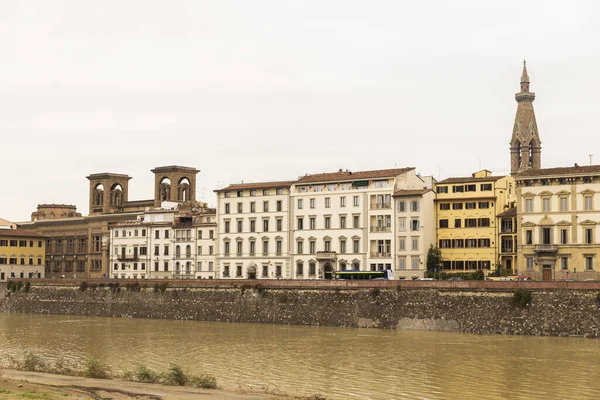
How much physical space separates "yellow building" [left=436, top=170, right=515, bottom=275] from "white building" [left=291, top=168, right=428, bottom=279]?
4.73 metres

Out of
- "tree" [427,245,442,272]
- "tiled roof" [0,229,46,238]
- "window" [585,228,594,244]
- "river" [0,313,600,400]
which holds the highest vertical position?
"tiled roof" [0,229,46,238]

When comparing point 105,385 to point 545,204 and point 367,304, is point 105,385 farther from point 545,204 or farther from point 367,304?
point 545,204

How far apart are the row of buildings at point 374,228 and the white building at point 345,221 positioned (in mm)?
111

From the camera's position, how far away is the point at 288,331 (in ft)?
238

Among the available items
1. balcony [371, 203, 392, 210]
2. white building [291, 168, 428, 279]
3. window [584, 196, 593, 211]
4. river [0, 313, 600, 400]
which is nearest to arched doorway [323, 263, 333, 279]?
white building [291, 168, 428, 279]

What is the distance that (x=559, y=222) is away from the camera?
8056 centimetres

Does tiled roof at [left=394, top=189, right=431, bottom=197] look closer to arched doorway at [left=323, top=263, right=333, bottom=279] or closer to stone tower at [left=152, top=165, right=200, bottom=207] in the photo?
arched doorway at [left=323, top=263, right=333, bottom=279]

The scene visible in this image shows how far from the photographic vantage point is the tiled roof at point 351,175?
92.1 m

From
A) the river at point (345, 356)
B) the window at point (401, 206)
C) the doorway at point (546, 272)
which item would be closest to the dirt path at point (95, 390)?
the river at point (345, 356)

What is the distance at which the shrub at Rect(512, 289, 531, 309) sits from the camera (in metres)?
67.2

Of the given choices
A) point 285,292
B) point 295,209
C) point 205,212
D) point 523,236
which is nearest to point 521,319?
point 523,236

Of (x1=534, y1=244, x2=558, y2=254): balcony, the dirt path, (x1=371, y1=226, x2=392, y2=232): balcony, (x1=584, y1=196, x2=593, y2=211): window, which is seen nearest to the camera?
the dirt path

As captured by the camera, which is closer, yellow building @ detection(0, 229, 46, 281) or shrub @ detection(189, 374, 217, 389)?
shrub @ detection(189, 374, 217, 389)

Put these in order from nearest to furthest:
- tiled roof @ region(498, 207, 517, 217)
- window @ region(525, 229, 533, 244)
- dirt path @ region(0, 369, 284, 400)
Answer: dirt path @ region(0, 369, 284, 400) → window @ region(525, 229, 533, 244) → tiled roof @ region(498, 207, 517, 217)
